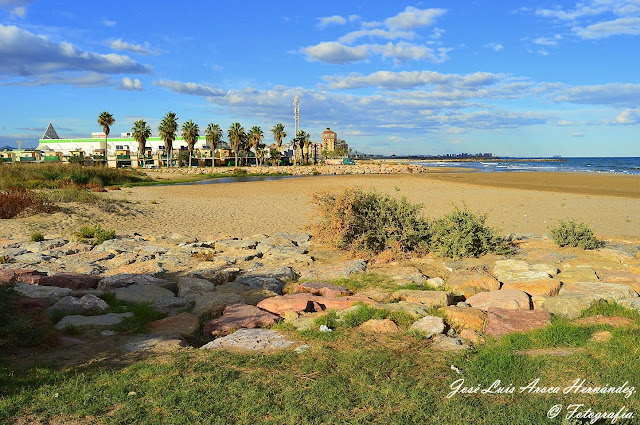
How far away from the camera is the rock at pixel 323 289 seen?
8.15 metres

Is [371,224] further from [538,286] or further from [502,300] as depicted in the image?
[502,300]

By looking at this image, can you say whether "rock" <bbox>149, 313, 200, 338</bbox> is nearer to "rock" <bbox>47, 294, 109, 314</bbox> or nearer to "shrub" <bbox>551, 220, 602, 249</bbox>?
"rock" <bbox>47, 294, 109, 314</bbox>

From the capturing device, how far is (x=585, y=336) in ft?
18.4

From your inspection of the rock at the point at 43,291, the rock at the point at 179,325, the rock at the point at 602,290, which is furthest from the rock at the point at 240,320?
the rock at the point at 602,290

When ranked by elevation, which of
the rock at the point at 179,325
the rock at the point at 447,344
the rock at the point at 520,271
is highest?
the rock at the point at 520,271

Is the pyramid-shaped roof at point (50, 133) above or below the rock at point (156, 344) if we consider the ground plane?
above

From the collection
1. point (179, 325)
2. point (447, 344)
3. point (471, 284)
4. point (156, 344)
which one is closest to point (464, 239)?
point (471, 284)

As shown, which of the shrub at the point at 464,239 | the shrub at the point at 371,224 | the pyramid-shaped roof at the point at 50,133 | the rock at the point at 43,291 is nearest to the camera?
the rock at the point at 43,291

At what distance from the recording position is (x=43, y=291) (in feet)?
26.1

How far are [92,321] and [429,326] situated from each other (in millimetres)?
4495

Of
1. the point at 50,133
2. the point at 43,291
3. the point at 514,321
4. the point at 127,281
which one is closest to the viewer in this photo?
the point at 514,321

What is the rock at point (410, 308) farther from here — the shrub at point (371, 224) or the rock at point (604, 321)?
the shrub at point (371, 224)

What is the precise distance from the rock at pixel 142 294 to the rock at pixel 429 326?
416cm

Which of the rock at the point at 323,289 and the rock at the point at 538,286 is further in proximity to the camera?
the rock at the point at 323,289
